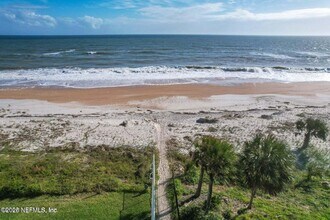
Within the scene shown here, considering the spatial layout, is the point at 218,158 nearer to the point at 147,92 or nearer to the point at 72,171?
the point at 72,171

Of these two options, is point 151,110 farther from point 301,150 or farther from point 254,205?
point 254,205

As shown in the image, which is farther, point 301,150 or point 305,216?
point 301,150

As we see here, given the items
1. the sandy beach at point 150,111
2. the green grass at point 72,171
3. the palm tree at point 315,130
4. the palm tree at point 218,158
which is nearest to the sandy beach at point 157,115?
the sandy beach at point 150,111

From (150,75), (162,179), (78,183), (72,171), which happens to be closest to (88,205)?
(78,183)

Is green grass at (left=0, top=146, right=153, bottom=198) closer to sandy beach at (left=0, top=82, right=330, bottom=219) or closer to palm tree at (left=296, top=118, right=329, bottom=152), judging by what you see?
sandy beach at (left=0, top=82, right=330, bottom=219)

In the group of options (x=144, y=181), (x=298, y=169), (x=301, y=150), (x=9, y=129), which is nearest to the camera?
(x=144, y=181)

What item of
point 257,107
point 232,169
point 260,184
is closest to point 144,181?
point 232,169

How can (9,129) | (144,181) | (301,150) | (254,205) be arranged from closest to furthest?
(254,205) → (144,181) → (301,150) → (9,129)
